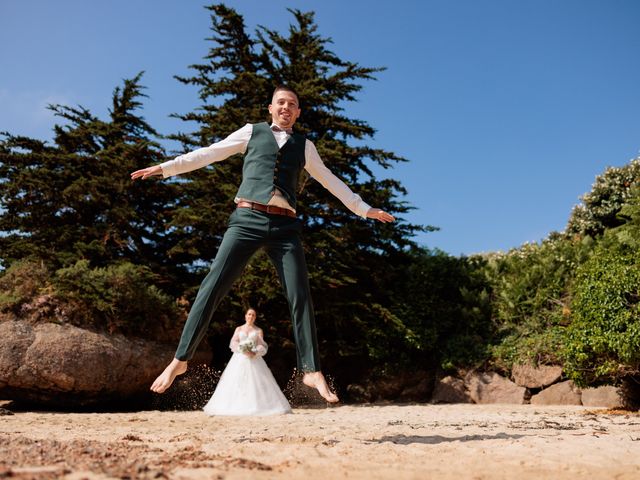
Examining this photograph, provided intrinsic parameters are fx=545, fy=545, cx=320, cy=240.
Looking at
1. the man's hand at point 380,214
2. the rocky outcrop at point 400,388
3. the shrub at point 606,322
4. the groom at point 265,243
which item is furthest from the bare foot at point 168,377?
the rocky outcrop at point 400,388

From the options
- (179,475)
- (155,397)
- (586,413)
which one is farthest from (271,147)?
(155,397)

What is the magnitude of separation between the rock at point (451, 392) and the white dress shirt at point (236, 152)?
7.85 meters

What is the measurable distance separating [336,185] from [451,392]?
8051mm

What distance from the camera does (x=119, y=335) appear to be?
9.71 metres

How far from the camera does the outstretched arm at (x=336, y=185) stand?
4707mm

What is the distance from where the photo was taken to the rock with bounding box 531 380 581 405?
1013 cm

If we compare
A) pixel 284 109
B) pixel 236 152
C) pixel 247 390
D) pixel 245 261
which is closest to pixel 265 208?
pixel 245 261

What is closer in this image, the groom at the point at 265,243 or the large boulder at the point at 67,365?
the groom at the point at 265,243

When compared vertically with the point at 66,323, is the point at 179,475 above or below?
below

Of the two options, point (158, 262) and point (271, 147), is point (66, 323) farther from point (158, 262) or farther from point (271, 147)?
point (271, 147)

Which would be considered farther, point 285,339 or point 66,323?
point 285,339

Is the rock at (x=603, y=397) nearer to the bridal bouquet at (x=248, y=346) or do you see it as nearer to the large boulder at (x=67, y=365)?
the bridal bouquet at (x=248, y=346)

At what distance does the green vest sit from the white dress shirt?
0.06 m

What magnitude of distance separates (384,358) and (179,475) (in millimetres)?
9623
